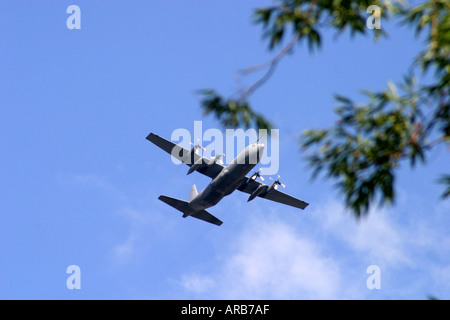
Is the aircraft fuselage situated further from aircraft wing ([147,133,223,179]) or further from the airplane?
aircraft wing ([147,133,223,179])

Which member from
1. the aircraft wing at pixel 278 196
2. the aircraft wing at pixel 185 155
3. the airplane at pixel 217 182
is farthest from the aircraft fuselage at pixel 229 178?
the aircraft wing at pixel 278 196

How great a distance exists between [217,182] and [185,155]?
4.12 metres

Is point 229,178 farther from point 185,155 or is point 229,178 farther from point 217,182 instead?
point 185,155

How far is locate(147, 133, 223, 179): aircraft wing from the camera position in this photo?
43.2 metres

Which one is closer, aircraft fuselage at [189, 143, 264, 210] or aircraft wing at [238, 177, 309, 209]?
aircraft fuselage at [189, 143, 264, 210]

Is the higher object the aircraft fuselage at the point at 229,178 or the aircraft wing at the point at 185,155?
the aircraft wing at the point at 185,155

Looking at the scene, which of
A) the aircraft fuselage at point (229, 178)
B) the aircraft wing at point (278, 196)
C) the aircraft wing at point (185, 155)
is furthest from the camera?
the aircraft wing at point (278, 196)

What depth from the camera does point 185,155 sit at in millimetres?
44594

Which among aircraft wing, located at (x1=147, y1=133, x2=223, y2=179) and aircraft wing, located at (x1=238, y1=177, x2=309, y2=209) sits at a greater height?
aircraft wing, located at (x1=147, y1=133, x2=223, y2=179)

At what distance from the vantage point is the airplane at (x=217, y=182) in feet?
129

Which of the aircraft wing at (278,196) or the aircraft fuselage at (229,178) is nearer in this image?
the aircraft fuselage at (229,178)

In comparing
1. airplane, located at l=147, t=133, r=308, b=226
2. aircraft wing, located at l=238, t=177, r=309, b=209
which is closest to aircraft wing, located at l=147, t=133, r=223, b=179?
airplane, located at l=147, t=133, r=308, b=226

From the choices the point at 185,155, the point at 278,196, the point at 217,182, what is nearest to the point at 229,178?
the point at 217,182

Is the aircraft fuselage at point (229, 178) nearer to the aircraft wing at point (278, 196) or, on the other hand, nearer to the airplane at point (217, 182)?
the airplane at point (217, 182)
